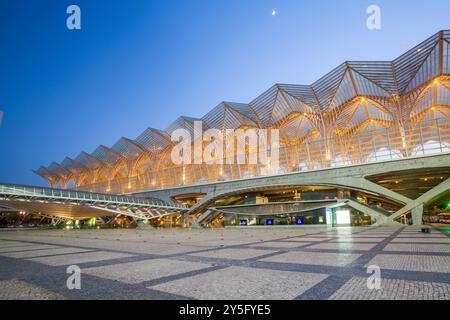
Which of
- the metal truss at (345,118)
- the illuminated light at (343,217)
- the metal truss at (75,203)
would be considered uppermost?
the metal truss at (345,118)

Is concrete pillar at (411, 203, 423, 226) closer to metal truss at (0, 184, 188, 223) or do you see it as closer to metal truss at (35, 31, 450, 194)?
metal truss at (35, 31, 450, 194)

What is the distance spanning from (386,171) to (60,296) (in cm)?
3373

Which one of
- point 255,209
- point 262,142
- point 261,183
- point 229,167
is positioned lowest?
point 255,209

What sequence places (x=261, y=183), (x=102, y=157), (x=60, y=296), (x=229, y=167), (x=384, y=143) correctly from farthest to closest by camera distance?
(x=102, y=157)
(x=229, y=167)
(x=261, y=183)
(x=384, y=143)
(x=60, y=296)

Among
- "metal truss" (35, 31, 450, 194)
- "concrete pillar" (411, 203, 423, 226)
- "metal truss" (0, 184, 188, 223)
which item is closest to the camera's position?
"concrete pillar" (411, 203, 423, 226)

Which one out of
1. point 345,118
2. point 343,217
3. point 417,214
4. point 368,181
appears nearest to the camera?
point 417,214

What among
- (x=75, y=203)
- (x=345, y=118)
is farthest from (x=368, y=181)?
(x=75, y=203)

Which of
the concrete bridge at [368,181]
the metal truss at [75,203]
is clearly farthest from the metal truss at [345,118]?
the metal truss at [75,203]

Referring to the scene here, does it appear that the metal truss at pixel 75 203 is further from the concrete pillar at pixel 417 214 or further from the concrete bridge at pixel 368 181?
the concrete pillar at pixel 417 214

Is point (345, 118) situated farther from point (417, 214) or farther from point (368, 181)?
point (417, 214)

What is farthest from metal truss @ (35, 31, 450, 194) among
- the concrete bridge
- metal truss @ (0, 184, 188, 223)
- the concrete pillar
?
metal truss @ (0, 184, 188, 223)
